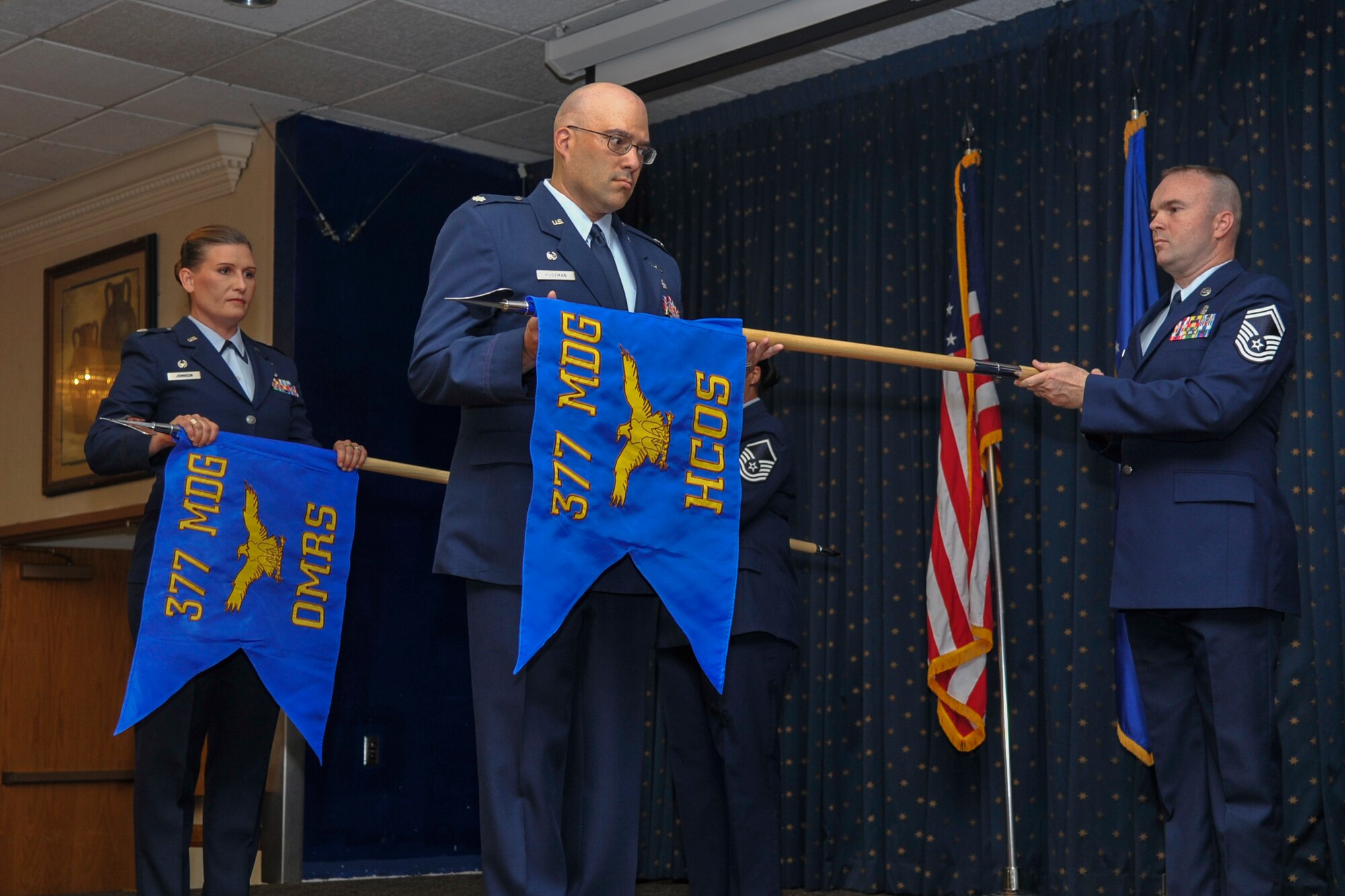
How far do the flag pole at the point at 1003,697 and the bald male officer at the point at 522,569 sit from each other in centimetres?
215

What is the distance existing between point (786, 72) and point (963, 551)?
207cm

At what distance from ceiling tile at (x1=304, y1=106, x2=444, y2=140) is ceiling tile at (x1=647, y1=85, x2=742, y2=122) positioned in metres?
0.99

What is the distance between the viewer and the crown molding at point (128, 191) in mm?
6152

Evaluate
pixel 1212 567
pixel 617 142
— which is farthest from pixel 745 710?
pixel 617 142

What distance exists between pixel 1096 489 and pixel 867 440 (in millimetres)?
923

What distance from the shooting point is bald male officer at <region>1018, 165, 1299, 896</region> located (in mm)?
3064

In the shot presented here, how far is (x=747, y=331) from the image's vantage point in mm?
2439

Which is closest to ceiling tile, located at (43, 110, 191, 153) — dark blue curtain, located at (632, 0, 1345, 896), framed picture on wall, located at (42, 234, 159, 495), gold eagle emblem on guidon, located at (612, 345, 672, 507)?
framed picture on wall, located at (42, 234, 159, 495)

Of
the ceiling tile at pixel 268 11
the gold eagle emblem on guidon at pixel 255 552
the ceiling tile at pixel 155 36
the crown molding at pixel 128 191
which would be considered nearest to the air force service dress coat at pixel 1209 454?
the gold eagle emblem on guidon at pixel 255 552

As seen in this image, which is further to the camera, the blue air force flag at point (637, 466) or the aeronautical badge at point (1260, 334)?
the aeronautical badge at point (1260, 334)

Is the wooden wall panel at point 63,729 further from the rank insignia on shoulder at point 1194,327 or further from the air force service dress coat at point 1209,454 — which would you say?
the rank insignia on shoulder at point 1194,327

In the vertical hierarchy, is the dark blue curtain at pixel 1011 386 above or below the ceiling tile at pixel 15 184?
below

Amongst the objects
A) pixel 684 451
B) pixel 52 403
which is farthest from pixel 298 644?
Answer: pixel 52 403

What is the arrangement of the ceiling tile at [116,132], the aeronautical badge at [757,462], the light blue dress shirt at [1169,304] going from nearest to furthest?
1. the light blue dress shirt at [1169,304]
2. the aeronautical badge at [757,462]
3. the ceiling tile at [116,132]
